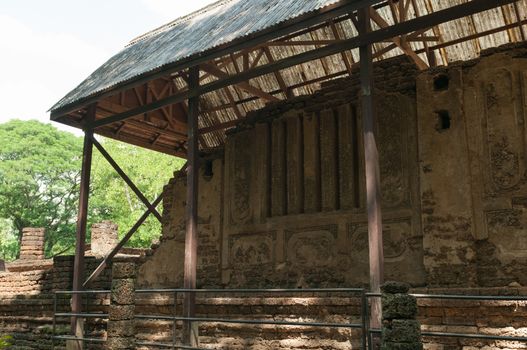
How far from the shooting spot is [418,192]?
402 inches

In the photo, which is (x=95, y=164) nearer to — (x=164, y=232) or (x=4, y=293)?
(x=4, y=293)

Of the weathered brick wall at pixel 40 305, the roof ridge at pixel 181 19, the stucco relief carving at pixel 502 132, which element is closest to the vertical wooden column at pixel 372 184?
the stucco relief carving at pixel 502 132

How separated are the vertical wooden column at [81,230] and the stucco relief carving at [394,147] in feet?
19.5

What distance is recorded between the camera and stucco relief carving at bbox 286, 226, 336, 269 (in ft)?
36.8

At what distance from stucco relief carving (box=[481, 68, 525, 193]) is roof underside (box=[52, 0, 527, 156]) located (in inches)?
75.0

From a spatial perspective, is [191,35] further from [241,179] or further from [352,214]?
[352,214]

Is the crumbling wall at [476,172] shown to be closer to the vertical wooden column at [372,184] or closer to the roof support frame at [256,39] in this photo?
the vertical wooden column at [372,184]

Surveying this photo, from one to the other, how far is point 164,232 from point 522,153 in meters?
8.66

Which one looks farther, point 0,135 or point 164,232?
point 0,135

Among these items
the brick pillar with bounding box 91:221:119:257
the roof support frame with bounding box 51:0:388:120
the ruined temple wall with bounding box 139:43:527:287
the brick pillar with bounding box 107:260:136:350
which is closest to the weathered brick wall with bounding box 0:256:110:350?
the ruined temple wall with bounding box 139:43:527:287

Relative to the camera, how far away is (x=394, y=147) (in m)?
10.7

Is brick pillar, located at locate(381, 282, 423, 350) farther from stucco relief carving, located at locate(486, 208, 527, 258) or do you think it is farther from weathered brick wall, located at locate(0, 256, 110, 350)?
weathered brick wall, located at locate(0, 256, 110, 350)

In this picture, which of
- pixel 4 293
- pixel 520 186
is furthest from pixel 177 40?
pixel 4 293

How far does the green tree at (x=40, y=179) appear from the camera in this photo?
106 ft
